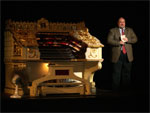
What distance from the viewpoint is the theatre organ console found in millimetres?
8734

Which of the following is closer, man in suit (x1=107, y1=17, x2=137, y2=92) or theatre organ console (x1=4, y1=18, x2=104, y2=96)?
theatre organ console (x1=4, y1=18, x2=104, y2=96)

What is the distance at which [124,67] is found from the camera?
9.66 metres

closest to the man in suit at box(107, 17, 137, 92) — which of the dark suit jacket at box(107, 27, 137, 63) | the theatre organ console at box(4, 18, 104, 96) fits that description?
the dark suit jacket at box(107, 27, 137, 63)

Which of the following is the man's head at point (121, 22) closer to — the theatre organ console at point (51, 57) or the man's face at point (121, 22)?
the man's face at point (121, 22)

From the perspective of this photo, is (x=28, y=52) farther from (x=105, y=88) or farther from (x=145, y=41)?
(x=145, y=41)

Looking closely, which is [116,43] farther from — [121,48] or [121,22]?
[121,22]

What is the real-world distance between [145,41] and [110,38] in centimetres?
189

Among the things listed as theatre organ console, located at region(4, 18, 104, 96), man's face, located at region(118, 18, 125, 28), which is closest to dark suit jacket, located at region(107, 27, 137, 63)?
man's face, located at region(118, 18, 125, 28)

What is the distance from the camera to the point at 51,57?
9.33m

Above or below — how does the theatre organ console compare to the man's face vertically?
below

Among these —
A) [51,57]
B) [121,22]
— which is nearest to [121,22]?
[121,22]

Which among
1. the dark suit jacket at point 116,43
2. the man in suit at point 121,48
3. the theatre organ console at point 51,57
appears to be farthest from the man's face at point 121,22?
the theatre organ console at point 51,57

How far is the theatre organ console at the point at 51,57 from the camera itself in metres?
8.73

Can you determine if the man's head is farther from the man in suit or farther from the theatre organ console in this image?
the theatre organ console
